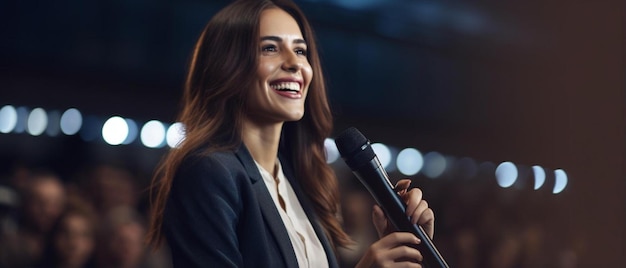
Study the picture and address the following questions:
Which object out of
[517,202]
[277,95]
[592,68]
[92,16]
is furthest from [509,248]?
[92,16]

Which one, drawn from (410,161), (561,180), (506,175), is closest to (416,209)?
(561,180)

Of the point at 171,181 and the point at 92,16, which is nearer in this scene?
the point at 171,181

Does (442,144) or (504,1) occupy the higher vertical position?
(504,1)

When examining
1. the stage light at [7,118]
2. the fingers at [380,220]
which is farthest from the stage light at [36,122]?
the fingers at [380,220]

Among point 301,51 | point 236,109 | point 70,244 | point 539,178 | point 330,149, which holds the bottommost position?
point 70,244

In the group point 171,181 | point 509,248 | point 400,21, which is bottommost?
point 509,248

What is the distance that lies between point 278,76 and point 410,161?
9508mm

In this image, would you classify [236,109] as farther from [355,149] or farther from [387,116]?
[387,116]

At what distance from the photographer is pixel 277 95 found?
55.8 inches

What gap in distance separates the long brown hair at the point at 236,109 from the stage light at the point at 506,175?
9.27 ft

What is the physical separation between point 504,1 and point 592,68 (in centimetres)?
866

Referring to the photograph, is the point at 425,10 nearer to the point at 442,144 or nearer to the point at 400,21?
the point at 400,21

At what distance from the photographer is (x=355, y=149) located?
1273 mm

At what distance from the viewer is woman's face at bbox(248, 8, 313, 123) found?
142 centimetres
